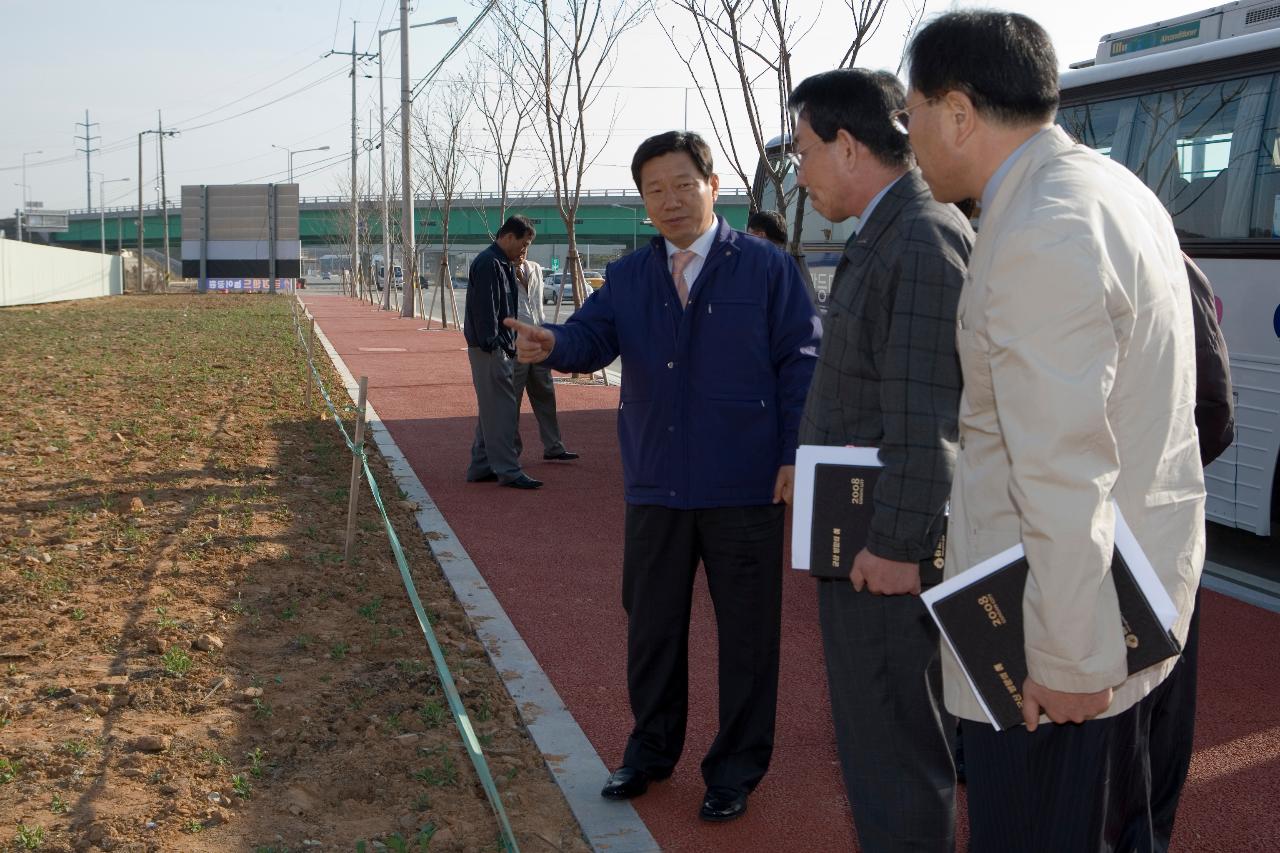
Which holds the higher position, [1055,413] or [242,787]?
[1055,413]

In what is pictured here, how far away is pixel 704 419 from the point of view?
3812 mm

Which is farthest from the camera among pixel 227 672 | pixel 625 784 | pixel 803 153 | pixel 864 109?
pixel 227 672

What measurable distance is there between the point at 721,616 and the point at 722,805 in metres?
0.58

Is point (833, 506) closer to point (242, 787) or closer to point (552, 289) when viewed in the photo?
point (242, 787)

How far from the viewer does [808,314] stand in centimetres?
385

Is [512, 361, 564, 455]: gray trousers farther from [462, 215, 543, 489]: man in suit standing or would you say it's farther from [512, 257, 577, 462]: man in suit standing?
[462, 215, 543, 489]: man in suit standing

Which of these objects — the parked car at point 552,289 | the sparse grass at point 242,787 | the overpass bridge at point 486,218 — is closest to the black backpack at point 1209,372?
the sparse grass at point 242,787

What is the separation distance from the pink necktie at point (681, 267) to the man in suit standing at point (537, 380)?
6.58 meters

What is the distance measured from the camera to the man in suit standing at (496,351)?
9.15 m

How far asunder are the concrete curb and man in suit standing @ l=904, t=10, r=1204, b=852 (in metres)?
1.81

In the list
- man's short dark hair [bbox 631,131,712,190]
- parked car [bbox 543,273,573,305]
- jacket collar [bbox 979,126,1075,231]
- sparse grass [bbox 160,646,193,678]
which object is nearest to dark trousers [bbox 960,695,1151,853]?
jacket collar [bbox 979,126,1075,231]

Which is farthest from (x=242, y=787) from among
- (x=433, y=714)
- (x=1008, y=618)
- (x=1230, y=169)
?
(x=1230, y=169)

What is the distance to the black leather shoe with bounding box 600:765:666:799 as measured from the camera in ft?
13.4

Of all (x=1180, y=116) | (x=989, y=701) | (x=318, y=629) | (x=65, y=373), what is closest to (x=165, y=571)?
(x=318, y=629)
